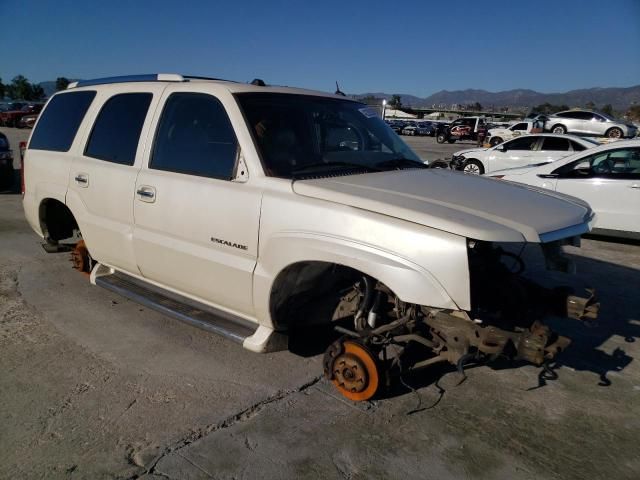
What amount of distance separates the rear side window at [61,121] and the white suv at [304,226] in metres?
0.22

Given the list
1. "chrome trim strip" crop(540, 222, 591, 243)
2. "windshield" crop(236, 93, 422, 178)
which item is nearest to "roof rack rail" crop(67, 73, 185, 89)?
"windshield" crop(236, 93, 422, 178)

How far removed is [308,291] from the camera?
3418mm

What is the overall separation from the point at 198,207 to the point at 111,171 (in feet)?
3.57

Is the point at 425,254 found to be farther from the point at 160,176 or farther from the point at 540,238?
the point at 160,176

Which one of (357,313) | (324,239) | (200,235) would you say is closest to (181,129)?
(200,235)

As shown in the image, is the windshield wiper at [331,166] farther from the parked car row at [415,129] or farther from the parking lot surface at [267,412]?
the parked car row at [415,129]

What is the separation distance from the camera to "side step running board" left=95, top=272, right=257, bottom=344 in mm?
3461

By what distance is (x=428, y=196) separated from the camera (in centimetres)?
297

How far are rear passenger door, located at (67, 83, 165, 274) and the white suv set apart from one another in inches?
0.6

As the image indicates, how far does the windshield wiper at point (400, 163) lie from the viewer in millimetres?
3824

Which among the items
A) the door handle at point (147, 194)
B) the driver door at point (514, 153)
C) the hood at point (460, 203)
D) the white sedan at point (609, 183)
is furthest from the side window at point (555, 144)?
the door handle at point (147, 194)

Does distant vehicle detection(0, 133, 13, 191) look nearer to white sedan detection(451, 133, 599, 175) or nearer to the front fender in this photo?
the front fender

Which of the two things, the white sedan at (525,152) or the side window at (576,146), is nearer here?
the side window at (576,146)

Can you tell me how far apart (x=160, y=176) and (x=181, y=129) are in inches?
14.9
